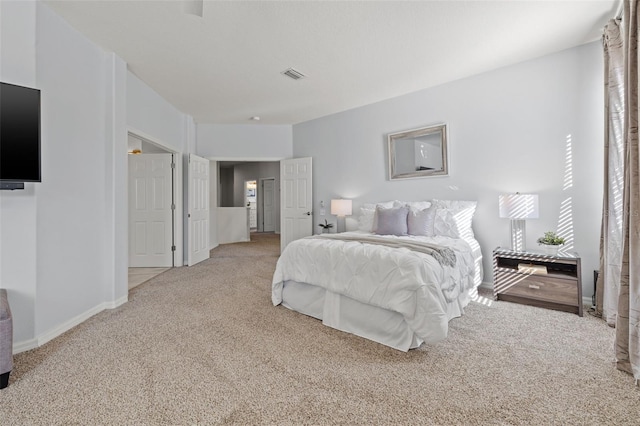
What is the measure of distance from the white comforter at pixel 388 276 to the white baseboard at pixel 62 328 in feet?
5.52

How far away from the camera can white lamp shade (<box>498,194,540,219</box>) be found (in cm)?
302

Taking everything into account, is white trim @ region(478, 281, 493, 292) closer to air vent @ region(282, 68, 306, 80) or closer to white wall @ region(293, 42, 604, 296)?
white wall @ region(293, 42, 604, 296)

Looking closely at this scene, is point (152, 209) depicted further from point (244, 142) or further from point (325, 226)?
point (325, 226)

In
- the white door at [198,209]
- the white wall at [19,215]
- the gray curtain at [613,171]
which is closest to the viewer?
the white wall at [19,215]

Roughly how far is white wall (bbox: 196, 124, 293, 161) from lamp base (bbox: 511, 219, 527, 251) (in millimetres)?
4043

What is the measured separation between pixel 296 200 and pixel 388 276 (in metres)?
3.67

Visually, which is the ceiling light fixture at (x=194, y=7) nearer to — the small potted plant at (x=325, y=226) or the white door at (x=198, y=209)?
the white door at (x=198, y=209)

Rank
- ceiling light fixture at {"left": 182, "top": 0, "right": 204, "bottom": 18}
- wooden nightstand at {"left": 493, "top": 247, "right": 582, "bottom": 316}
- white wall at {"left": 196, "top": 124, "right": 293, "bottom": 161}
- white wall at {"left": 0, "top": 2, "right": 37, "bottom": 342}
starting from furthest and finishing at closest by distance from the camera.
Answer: white wall at {"left": 196, "top": 124, "right": 293, "bottom": 161}
wooden nightstand at {"left": 493, "top": 247, "right": 582, "bottom": 316}
ceiling light fixture at {"left": 182, "top": 0, "right": 204, "bottom": 18}
white wall at {"left": 0, "top": 2, "right": 37, "bottom": 342}

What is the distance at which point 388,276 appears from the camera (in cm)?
221

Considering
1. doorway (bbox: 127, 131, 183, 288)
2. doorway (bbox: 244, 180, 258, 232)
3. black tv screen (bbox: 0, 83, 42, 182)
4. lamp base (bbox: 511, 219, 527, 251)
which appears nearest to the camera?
black tv screen (bbox: 0, 83, 42, 182)

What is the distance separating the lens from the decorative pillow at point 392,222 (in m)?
3.53

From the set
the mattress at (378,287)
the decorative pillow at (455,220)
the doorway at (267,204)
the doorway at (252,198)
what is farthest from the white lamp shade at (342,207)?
the doorway at (252,198)

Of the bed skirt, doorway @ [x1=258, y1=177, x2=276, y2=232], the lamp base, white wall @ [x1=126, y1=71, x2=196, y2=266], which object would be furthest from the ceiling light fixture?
doorway @ [x1=258, y1=177, x2=276, y2=232]

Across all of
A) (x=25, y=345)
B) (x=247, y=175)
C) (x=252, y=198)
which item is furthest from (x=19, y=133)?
(x=252, y=198)
